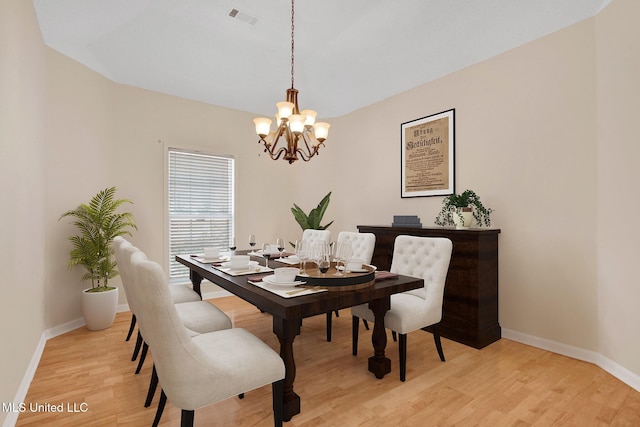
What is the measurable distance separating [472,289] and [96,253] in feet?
12.4

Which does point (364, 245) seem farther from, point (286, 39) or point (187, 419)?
point (286, 39)

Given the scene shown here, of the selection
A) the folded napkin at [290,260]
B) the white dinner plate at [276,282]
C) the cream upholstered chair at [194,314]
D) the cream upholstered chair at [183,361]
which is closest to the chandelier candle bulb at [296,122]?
the folded napkin at [290,260]

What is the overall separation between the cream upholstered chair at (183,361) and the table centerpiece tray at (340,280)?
0.54 m

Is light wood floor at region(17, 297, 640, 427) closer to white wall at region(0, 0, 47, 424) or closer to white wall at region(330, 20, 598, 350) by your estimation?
white wall at region(0, 0, 47, 424)

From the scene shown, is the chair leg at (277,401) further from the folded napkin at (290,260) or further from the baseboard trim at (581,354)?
the baseboard trim at (581,354)

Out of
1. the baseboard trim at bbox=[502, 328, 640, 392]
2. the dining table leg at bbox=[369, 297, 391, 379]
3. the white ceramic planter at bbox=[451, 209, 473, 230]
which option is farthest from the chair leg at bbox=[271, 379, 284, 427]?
the baseboard trim at bbox=[502, 328, 640, 392]

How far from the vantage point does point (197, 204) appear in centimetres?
452

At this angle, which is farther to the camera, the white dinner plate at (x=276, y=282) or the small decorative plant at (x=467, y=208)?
the small decorative plant at (x=467, y=208)

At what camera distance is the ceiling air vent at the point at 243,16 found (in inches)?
126

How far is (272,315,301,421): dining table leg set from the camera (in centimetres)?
174

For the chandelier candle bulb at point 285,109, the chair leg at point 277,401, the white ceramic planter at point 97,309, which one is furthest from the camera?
the white ceramic planter at point 97,309

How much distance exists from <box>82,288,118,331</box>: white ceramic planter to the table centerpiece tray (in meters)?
2.49

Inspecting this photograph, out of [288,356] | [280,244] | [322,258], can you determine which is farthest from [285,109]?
[288,356]

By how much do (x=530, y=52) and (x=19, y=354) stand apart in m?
4.69
